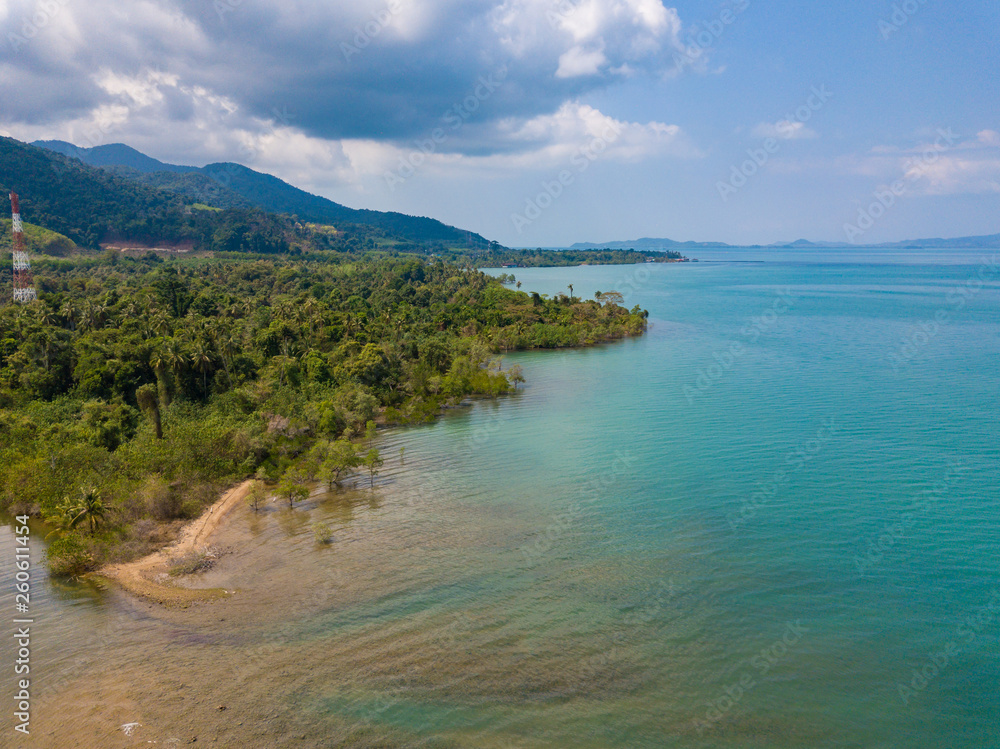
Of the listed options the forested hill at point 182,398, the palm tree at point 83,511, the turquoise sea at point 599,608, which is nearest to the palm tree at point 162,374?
the forested hill at point 182,398

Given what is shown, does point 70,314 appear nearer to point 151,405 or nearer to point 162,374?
point 162,374

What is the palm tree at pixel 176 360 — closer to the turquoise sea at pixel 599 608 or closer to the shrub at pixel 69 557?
the turquoise sea at pixel 599 608

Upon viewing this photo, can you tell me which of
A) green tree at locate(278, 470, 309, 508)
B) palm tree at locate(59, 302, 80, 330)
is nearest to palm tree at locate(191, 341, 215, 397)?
green tree at locate(278, 470, 309, 508)

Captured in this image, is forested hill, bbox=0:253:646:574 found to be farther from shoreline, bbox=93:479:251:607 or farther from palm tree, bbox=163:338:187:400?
shoreline, bbox=93:479:251:607

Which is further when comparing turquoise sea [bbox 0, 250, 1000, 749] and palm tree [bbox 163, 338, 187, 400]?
palm tree [bbox 163, 338, 187, 400]

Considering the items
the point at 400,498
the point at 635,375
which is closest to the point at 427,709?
the point at 400,498

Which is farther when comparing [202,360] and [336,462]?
[202,360]

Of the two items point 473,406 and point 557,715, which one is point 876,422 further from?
point 557,715

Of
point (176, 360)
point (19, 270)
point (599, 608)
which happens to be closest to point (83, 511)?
point (176, 360)
